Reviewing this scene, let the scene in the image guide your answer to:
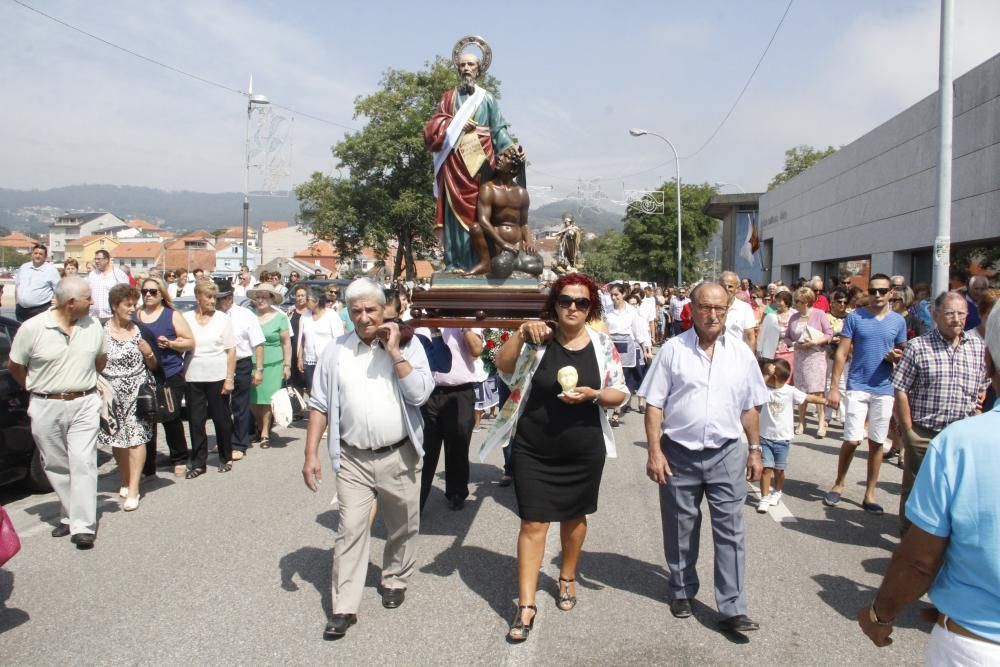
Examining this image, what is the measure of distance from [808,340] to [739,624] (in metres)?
5.53

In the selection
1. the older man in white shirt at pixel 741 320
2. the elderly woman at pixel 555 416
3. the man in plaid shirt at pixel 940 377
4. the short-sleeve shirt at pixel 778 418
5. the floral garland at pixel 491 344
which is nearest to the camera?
the elderly woman at pixel 555 416

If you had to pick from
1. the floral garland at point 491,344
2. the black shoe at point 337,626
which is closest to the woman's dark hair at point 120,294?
the floral garland at point 491,344

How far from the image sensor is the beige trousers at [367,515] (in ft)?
13.3

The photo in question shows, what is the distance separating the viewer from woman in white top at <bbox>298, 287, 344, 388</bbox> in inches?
378

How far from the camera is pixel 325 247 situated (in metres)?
114

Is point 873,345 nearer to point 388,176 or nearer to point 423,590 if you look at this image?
point 423,590

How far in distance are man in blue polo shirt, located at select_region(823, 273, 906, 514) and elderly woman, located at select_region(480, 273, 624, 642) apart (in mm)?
3176

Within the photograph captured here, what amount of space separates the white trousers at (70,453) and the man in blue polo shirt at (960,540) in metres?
5.20

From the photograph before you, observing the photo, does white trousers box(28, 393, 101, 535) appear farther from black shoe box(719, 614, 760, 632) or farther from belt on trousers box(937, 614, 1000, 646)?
belt on trousers box(937, 614, 1000, 646)

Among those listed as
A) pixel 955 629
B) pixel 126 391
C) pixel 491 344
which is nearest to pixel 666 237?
pixel 491 344

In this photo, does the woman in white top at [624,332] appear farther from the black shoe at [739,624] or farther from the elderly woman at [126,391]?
the black shoe at [739,624]

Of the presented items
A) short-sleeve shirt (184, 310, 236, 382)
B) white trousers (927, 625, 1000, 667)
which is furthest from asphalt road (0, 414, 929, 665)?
white trousers (927, 625, 1000, 667)

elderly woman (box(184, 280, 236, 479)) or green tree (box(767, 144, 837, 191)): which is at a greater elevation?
green tree (box(767, 144, 837, 191))

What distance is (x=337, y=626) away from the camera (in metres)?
3.92
